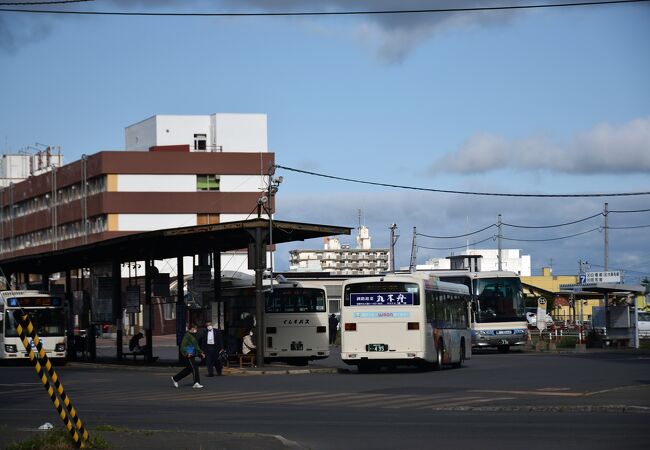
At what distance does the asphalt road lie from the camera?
1756 centimetres

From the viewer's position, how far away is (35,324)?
5009cm

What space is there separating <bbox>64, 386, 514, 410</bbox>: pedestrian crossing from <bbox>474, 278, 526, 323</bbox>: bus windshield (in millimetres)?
25495

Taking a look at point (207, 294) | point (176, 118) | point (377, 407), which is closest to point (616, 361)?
point (207, 294)

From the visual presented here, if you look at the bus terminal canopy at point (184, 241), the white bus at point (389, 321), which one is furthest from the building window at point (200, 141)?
the white bus at point (389, 321)

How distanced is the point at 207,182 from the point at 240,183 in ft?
9.61

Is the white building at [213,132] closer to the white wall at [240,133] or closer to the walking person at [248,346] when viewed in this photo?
the white wall at [240,133]

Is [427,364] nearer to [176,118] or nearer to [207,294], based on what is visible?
[207,294]

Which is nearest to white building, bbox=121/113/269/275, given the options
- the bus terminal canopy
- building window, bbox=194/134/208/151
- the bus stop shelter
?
building window, bbox=194/134/208/151

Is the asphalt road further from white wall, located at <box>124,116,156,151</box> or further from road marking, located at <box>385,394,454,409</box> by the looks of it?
white wall, located at <box>124,116,156,151</box>

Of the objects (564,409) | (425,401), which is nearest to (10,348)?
(425,401)

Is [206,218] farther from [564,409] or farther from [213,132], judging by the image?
[564,409]

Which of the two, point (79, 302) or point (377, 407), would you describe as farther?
point (79, 302)

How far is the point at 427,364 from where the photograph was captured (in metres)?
39.2

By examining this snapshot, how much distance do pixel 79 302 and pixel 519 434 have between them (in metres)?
45.6
